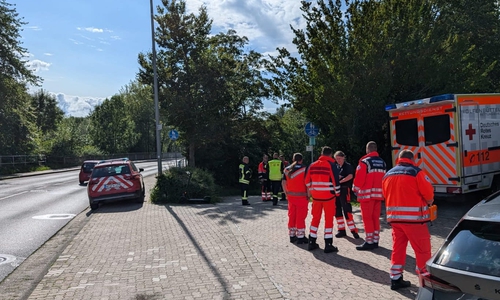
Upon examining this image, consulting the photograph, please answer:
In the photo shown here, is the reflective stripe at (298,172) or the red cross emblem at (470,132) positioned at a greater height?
the red cross emblem at (470,132)

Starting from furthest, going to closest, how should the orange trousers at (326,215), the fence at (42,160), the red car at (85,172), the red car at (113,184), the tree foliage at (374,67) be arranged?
the fence at (42,160)
the red car at (85,172)
the red car at (113,184)
the tree foliage at (374,67)
the orange trousers at (326,215)

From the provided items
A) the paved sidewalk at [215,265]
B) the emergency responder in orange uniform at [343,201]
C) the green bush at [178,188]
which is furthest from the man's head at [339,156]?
the green bush at [178,188]

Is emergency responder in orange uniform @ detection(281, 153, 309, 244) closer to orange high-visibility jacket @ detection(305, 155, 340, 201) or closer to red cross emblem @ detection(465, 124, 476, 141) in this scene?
orange high-visibility jacket @ detection(305, 155, 340, 201)

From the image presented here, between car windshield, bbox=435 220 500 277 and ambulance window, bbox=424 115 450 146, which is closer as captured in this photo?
car windshield, bbox=435 220 500 277

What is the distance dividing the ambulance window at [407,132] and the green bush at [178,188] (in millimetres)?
6975

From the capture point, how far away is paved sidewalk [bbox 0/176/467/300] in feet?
17.8

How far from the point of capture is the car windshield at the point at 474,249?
298 cm

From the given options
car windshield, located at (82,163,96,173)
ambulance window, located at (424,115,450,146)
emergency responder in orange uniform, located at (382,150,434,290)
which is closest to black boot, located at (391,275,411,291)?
emergency responder in orange uniform, located at (382,150,434,290)

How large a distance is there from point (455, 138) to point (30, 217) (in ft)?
37.7

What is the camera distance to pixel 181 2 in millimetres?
22859

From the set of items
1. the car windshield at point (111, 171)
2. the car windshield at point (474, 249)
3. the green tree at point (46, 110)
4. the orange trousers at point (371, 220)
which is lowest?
the orange trousers at point (371, 220)

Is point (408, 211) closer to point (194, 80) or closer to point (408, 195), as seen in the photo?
point (408, 195)

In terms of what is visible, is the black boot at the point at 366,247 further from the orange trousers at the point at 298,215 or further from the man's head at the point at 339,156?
the man's head at the point at 339,156

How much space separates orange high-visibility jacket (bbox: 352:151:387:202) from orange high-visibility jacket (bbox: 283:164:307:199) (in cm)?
96
